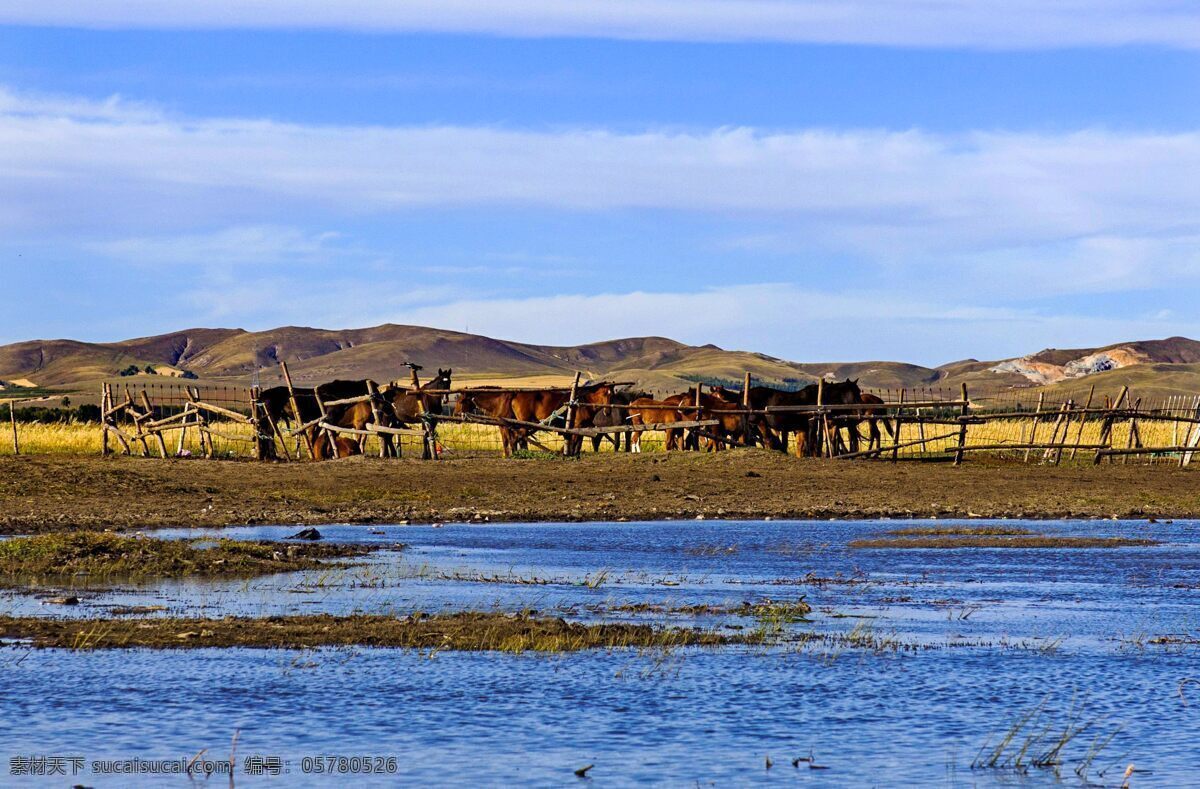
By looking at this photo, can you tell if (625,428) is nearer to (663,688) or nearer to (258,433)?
(258,433)

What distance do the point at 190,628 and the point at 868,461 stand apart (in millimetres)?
24140

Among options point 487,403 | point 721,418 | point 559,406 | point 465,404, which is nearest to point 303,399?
point 465,404

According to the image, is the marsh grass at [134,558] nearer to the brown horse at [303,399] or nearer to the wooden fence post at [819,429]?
the brown horse at [303,399]

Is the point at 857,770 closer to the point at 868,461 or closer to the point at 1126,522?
the point at 1126,522

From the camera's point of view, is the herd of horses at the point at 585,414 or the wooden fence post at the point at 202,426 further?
the wooden fence post at the point at 202,426

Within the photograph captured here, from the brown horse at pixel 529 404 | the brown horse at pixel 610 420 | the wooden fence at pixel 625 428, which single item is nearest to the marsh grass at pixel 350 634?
the wooden fence at pixel 625 428

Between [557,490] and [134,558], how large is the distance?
→ 41.6ft

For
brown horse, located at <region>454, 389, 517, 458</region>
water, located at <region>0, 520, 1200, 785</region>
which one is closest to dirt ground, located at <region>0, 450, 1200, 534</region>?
brown horse, located at <region>454, 389, 517, 458</region>

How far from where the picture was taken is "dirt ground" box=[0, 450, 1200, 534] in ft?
83.6

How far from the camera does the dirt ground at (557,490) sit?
25.5 meters

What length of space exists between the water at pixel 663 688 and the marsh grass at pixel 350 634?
1.12ft

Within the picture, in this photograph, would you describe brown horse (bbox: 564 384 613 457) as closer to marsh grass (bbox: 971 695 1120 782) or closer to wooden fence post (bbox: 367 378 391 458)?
wooden fence post (bbox: 367 378 391 458)

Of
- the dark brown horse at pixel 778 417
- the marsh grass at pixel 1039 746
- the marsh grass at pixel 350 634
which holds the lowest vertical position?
the marsh grass at pixel 1039 746

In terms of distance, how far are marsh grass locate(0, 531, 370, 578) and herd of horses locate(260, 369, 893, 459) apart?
55.8 feet
